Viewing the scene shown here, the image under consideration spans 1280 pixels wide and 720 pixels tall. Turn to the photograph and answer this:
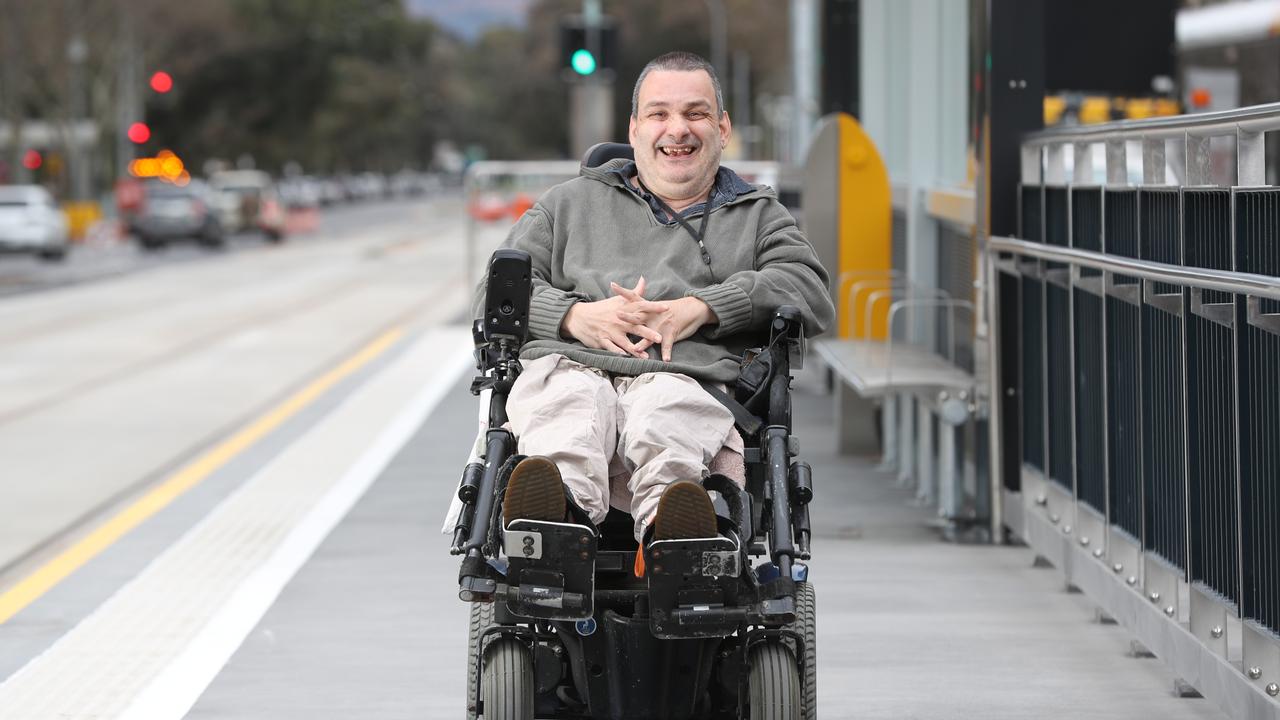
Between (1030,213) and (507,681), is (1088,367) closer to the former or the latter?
(1030,213)

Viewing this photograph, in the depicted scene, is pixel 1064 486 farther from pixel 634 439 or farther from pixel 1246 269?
pixel 634 439

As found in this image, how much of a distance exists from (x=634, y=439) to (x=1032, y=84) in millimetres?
3705

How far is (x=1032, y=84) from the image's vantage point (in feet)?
25.8

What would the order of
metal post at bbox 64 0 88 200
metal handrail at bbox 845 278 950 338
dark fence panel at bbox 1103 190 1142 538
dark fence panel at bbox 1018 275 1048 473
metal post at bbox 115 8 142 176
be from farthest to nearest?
metal post at bbox 115 8 142 176, metal post at bbox 64 0 88 200, metal handrail at bbox 845 278 950 338, dark fence panel at bbox 1018 275 1048 473, dark fence panel at bbox 1103 190 1142 538

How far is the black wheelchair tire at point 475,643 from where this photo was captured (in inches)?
192

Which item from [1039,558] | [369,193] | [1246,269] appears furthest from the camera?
[369,193]

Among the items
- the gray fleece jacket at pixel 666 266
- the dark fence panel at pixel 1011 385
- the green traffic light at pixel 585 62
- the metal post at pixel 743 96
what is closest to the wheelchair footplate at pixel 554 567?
the gray fleece jacket at pixel 666 266

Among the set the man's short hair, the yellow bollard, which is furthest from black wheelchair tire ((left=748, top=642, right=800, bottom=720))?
the yellow bollard

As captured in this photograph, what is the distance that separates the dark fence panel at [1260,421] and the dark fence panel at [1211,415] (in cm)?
6

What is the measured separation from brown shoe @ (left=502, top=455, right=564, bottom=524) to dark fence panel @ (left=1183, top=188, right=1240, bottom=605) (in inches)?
64.7

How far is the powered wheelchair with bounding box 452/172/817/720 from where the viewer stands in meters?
4.52

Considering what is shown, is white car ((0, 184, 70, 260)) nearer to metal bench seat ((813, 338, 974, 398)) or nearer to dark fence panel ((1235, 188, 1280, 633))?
metal bench seat ((813, 338, 974, 398))

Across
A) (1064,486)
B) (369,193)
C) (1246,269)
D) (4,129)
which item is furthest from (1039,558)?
(369,193)

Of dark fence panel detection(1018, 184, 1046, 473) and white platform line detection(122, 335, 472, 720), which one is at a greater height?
dark fence panel detection(1018, 184, 1046, 473)
